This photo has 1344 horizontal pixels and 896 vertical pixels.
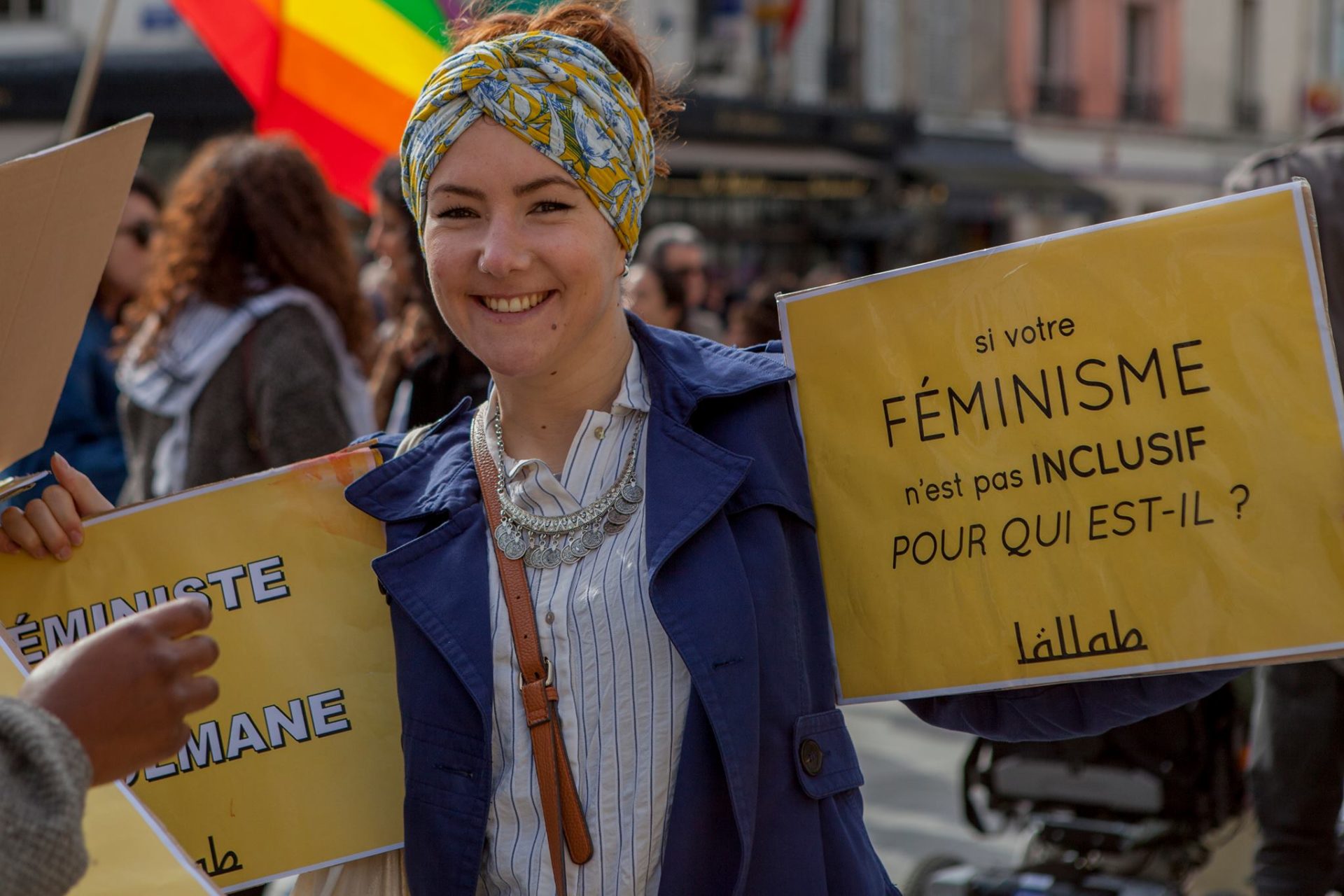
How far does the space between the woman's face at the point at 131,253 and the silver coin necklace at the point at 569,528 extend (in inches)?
126

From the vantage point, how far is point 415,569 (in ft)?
6.17

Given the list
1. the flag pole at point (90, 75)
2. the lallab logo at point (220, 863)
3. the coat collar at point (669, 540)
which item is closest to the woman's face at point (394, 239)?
the flag pole at point (90, 75)

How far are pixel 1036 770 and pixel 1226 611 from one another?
246 centimetres

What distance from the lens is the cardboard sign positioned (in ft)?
5.81

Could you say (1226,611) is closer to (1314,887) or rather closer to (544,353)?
(544,353)

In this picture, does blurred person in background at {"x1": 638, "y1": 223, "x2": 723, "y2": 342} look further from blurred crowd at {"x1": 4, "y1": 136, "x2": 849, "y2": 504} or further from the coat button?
the coat button

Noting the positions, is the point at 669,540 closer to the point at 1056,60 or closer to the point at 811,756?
the point at 811,756

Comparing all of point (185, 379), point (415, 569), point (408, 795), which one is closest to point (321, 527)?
point (415, 569)

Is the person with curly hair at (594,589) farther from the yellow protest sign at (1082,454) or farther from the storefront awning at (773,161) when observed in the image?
the storefront awning at (773,161)

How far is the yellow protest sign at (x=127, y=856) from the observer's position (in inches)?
59.9

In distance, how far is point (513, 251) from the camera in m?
1.80

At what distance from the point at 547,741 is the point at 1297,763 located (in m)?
2.17

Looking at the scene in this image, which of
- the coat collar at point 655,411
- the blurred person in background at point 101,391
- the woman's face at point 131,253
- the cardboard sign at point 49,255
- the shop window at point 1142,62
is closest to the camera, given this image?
the cardboard sign at point 49,255

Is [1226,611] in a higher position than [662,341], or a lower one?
lower
